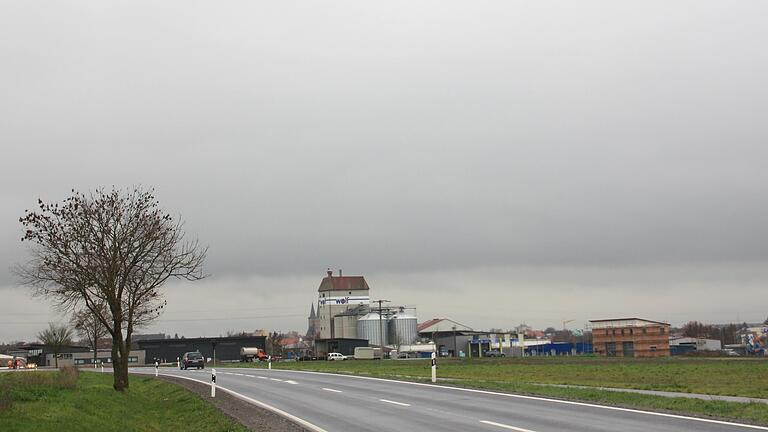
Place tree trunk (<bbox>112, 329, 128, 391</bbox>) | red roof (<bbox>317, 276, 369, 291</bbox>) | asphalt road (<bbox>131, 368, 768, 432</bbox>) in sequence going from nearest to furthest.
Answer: asphalt road (<bbox>131, 368, 768, 432</bbox>)
tree trunk (<bbox>112, 329, 128, 391</bbox>)
red roof (<bbox>317, 276, 369, 291</bbox>)

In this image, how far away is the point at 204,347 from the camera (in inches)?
5138

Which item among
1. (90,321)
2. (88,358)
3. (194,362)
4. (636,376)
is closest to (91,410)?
(636,376)

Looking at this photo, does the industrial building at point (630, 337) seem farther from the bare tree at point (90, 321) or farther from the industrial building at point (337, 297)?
the bare tree at point (90, 321)

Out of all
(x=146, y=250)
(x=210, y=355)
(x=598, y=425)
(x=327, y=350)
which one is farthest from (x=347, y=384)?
(x=210, y=355)

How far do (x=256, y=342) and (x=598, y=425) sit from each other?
118264 mm

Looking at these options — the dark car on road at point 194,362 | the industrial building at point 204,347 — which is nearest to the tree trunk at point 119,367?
the dark car on road at point 194,362

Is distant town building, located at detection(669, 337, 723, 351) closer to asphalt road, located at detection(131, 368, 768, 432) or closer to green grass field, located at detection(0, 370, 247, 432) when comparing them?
asphalt road, located at detection(131, 368, 768, 432)

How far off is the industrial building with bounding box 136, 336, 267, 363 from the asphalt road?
102 meters

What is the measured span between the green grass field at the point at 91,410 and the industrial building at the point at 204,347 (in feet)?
316

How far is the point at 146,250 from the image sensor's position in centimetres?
3559

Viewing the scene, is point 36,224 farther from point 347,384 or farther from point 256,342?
point 256,342

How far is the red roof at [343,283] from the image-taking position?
179 metres

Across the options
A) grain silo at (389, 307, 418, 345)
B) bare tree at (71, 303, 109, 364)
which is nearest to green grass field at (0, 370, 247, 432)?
bare tree at (71, 303, 109, 364)

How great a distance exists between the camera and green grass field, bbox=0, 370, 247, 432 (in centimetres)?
1738
